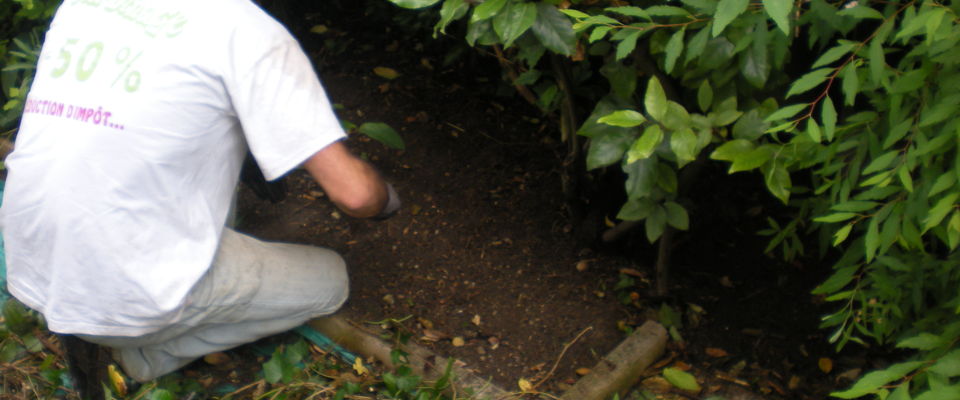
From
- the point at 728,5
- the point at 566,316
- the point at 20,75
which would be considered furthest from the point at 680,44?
the point at 20,75

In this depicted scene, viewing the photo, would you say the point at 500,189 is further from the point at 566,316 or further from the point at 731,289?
the point at 731,289

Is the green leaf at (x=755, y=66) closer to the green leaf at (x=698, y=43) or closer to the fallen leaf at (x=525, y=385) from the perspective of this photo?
the green leaf at (x=698, y=43)

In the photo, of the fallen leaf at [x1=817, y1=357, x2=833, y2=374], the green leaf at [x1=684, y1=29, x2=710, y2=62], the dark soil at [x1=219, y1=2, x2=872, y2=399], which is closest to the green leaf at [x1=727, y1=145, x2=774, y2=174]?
the green leaf at [x1=684, y1=29, x2=710, y2=62]

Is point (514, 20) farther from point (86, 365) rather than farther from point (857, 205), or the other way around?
point (86, 365)

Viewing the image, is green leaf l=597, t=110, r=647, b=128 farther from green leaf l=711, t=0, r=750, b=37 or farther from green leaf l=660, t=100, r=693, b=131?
green leaf l=711, t=0, r=750, b=37

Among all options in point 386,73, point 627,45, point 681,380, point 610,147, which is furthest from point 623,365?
point 386,73

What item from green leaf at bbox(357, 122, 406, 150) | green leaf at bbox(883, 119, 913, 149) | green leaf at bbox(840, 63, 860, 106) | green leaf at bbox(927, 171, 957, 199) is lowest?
green leaf at bbox(357, 122, 406, 150)

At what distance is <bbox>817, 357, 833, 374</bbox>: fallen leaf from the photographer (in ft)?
8.58

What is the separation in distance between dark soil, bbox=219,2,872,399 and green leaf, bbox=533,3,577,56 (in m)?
1.04

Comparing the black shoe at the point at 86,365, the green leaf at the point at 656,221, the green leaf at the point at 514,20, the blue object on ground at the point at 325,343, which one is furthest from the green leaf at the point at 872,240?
the black shoe at the point at 86,365

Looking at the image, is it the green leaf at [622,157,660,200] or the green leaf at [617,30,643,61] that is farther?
the green leaf at [622,157,660,200]

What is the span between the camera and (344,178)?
6.95 ft

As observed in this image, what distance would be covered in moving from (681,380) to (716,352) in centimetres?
27

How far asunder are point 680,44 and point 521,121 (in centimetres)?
164
